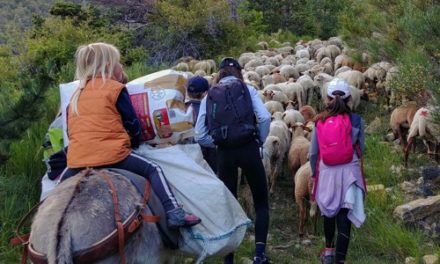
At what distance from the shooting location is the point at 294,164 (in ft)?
29.0

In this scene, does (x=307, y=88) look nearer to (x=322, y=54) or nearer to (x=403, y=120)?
(x=403, y=120)

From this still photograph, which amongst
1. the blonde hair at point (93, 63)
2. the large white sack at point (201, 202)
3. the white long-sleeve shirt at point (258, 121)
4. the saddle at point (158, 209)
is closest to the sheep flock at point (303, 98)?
the white long-sleeve shirt at point (258, 121)

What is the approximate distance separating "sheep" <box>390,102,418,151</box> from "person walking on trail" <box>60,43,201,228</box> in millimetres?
7235

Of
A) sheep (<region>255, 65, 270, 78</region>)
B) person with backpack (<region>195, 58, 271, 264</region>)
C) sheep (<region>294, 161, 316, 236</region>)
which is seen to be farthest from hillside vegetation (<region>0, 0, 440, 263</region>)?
sheep (<region>255, 65, 270, 78</region>)

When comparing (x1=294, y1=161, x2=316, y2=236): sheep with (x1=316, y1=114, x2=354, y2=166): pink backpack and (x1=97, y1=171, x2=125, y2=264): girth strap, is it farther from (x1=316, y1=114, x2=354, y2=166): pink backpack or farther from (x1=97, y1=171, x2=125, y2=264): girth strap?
(x1=97, y1=171, x2=125, y2=264): girth strap

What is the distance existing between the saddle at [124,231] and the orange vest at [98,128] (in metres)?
0.13

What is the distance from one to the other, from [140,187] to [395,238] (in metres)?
3.39

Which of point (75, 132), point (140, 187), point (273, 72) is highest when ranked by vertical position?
point (75, 132)

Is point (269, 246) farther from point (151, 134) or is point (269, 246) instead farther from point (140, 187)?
point (140, 187)

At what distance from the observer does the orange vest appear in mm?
3971

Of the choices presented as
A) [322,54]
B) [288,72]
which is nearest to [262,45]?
[322,54]

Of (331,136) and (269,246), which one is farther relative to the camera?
(269,246)

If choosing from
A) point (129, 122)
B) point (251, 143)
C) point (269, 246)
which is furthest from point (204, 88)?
point (129, 122)

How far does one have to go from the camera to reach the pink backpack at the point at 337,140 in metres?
5.22
